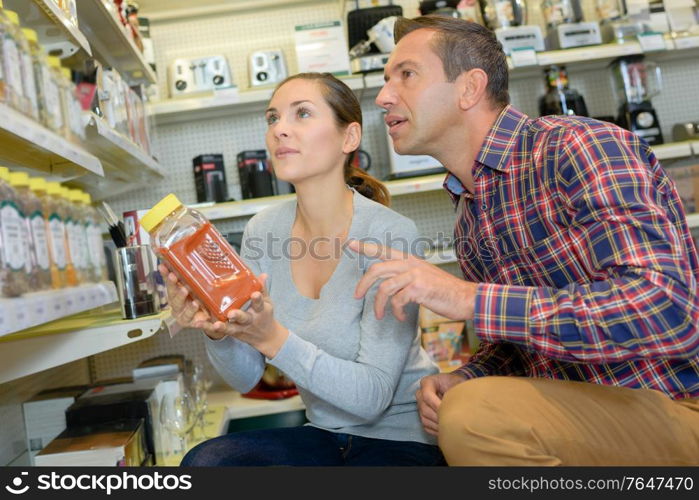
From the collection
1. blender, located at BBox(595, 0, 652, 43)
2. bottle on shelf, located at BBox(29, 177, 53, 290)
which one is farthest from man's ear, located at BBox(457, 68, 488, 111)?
blender, located at BBox(595, 0, 652, 43)

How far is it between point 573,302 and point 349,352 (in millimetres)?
644

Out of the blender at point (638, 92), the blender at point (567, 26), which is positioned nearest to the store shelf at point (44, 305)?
the blender at point (567, 26)

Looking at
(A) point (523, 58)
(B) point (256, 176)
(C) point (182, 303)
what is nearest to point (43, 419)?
(C) point (182, 303)

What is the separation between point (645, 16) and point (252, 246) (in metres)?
2.23

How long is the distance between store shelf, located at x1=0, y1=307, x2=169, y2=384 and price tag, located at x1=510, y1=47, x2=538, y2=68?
197 cm

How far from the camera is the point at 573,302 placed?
1181 millimetres

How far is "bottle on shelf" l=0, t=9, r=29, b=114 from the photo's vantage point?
145 cm

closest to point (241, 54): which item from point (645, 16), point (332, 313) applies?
point (645, 16)


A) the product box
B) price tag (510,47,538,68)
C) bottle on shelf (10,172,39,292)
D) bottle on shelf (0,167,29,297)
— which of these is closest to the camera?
bottle on shelf (0,167,29,297)

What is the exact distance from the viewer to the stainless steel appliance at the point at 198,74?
3168 millimetres

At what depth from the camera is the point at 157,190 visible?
134 inches

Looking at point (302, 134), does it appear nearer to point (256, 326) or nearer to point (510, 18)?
point (256, 326)

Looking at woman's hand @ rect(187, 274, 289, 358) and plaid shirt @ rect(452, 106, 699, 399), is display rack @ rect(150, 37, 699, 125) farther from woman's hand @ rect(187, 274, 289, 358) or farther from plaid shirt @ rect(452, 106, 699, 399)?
woman's hand @ rect(187, 274, 289, 358)
